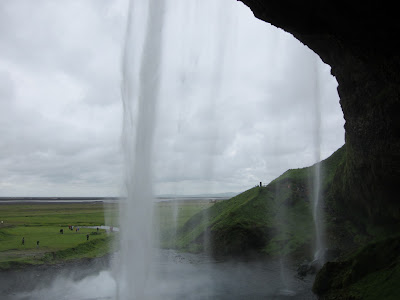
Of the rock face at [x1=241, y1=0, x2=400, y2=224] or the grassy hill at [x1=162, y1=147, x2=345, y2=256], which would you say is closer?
the rock face at [x1=241, y1=0, x2=400, y2=224]

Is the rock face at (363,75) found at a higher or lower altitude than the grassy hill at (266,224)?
higher

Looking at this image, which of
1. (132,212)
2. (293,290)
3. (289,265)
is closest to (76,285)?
(132,212)

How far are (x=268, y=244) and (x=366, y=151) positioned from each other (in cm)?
1591

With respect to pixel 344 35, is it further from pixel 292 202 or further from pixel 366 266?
pixel 292 202

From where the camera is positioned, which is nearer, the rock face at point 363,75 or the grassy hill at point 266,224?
the rock face at point 363,75

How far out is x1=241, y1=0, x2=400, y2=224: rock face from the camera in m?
14.2

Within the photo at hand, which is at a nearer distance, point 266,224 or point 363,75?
point 363,75

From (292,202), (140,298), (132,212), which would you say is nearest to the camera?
(140,298)

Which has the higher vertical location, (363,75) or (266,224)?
(363,75)

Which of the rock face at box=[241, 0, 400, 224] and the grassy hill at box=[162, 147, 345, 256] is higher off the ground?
the rock face at box=[241, 0, 400, 224]

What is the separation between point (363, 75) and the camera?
21156 millimetres

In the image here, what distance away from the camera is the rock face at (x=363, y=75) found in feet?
46.5

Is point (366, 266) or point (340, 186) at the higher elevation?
point (340, 186)

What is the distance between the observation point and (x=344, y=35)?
52.7 ft
